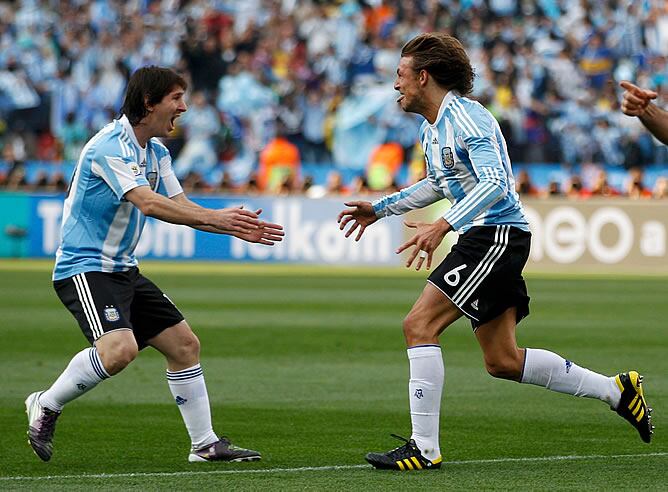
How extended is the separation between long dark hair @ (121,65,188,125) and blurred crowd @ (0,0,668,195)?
20413mm

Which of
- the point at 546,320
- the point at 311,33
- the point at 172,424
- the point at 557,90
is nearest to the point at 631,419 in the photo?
the point at 172,424

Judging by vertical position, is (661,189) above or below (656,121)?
below

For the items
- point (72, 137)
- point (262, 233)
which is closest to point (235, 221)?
point (262, 233)

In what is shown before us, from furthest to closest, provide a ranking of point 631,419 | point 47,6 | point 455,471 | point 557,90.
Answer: point 47,6 → point 557,90 → point 631,419 → point 455,471

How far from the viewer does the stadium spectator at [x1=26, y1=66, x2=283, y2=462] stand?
728 centimetres

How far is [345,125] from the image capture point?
1173 inches

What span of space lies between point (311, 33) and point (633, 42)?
705 cm

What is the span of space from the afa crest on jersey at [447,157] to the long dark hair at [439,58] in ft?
1.21

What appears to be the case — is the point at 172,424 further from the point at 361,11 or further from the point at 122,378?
the point at 361,11

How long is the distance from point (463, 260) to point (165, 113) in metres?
1.72

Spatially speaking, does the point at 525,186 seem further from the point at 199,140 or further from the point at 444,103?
the point at 444,103

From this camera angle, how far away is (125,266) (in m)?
7.57

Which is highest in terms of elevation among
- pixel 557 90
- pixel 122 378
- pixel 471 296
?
pixel 557 90

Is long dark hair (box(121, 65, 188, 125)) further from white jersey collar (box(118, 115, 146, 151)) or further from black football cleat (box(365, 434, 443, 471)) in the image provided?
black football cleat (box(365, 434, 443, 471))
